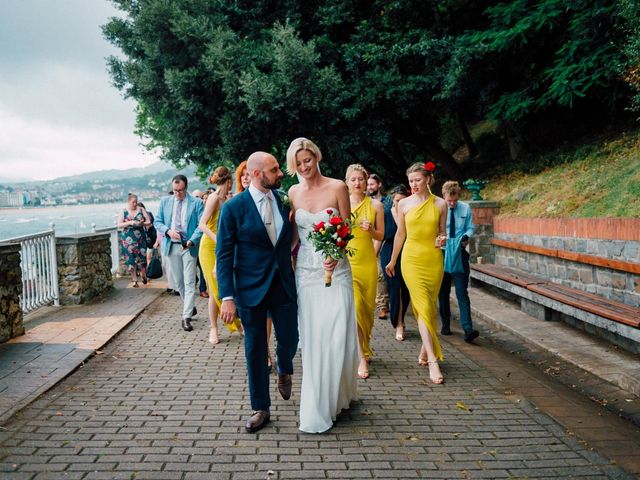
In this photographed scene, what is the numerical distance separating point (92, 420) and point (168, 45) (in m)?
14.8

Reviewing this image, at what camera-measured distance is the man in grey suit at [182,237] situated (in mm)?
8500

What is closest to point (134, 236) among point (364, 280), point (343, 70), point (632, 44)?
Answer: point (343, 70)

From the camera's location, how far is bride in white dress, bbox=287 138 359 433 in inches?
182

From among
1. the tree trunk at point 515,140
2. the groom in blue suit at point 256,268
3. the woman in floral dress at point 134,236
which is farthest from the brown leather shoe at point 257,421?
the tree trunk at point 515,140

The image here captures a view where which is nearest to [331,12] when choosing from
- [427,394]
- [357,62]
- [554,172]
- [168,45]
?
[357,62]

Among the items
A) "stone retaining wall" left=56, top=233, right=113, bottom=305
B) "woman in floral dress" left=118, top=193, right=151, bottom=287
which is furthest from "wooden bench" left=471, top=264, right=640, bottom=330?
"woman in floral dress" left=118, top=193, right=151, bottom=287

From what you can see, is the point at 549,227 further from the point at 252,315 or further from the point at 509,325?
the point at 252,315

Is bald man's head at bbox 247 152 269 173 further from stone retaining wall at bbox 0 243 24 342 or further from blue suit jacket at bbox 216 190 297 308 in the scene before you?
stone retaining wall at bbox 0 243 24 342

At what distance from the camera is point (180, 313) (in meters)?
9.83

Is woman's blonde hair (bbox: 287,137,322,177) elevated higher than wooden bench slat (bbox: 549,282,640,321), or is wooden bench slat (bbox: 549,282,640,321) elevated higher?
woman's blonde hair (bbox: 287,137,322,177)

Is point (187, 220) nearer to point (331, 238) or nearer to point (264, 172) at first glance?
point (264, 172)

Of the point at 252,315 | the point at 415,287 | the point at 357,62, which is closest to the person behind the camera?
the point at 252,315

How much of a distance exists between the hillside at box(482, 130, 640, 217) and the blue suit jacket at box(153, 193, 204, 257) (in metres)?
6.11

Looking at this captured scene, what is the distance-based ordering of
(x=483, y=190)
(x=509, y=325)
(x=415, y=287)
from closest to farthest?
(x=415, y=287) < (x=509, y=325) < (x=483, y=190)
